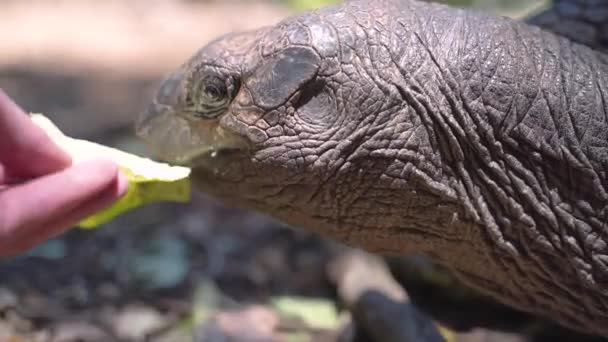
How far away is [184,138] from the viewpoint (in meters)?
1.68

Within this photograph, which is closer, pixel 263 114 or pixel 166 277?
pixel 263 114

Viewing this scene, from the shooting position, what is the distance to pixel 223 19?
5527 millimetres

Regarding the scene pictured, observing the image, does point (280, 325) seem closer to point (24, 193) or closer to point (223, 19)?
point (24, 193)

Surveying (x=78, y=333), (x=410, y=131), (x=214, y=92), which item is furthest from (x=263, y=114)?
(x=78, y=333)

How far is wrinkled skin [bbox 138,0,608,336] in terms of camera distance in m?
1.58

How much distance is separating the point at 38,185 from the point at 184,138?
0.39 m

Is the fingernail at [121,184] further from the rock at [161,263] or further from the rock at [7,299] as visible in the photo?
the rock at [161,263]

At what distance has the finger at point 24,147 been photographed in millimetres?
1324

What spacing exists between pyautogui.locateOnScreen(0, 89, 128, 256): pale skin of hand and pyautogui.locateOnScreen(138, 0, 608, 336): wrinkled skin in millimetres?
291

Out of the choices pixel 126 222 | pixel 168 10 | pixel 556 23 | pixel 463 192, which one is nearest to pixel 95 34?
pixel 168 10

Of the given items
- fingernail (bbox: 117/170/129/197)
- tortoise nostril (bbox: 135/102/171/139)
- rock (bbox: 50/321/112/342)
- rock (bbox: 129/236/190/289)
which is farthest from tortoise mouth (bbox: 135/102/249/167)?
rock (bbox: 129/236/190/289)

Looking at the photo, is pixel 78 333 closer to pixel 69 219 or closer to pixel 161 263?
pixel 161 263

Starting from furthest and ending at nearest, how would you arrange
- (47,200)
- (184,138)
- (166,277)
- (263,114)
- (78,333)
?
(166,277) → (78,333) → (184,138) → (263,114) → (47,200)

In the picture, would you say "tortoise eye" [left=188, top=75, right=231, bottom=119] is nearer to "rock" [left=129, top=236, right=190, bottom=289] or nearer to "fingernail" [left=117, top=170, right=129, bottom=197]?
"fingernail" [left=117, top=170, right=129, bottom=197]
